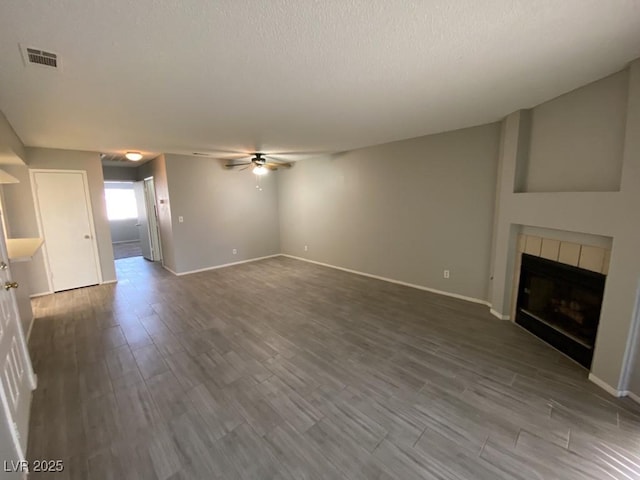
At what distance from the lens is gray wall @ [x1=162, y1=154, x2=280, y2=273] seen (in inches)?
221

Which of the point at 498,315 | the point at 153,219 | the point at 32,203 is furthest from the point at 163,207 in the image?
the point at 498,315

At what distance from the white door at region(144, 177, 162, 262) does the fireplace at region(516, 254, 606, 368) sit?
7.29 meters

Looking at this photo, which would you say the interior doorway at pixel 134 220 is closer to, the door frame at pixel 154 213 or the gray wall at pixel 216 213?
the door frame at pixel 154 213

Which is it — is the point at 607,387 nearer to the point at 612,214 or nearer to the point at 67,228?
the point at 612,214

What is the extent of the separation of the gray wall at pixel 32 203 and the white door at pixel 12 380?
309 centimetres

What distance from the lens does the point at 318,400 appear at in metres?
2.12

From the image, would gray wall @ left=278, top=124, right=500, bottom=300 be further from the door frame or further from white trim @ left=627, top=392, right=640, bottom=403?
the door frame

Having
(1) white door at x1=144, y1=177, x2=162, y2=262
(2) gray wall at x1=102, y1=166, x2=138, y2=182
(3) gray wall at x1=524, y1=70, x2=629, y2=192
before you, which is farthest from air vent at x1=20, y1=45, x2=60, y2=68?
(2) gray wall at x1=102, y1=166, x2=138, y2=182

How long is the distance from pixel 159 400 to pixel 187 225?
4.24 meters

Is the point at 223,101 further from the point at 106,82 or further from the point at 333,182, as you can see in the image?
the point at 333,182

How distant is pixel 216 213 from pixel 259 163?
178 cm

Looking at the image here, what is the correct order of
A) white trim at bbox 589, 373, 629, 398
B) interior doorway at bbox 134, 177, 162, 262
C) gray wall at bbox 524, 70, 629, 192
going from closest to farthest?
white trim at bbox 589, 373, 629, 398, gray wall at bbox 524, 70, 629, 192, interior doorway at bbox 134, 177, 162, 262

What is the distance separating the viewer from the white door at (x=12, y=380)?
146 cm

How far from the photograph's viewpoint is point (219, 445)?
175cm
